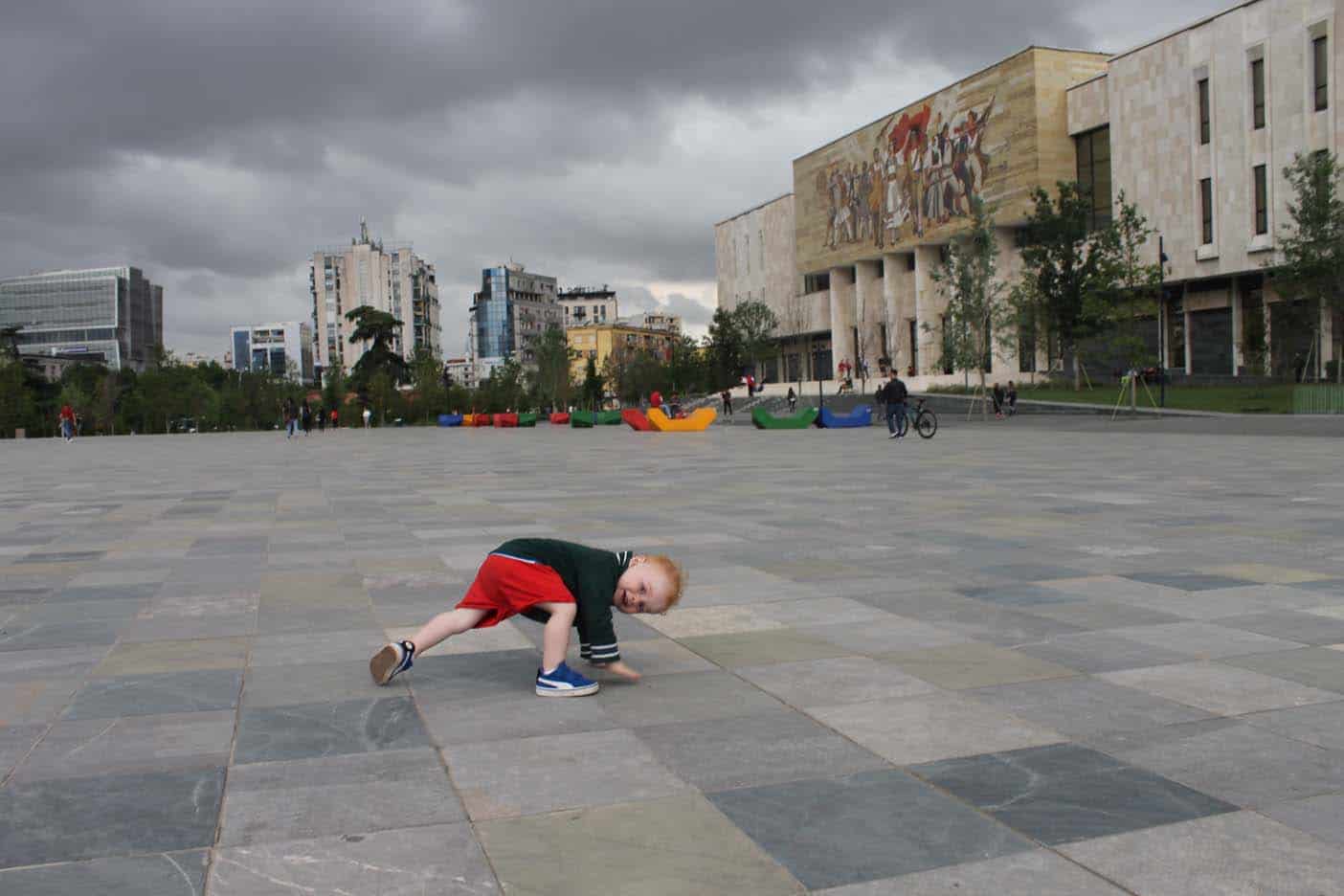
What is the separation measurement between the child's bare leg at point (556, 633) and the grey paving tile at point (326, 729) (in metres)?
0.53

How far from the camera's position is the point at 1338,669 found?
4.43 m

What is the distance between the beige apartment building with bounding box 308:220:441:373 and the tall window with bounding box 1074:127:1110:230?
119130mm

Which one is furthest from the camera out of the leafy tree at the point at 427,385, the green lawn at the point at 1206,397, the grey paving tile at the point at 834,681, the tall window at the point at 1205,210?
the leafy tree at the point at 427,385

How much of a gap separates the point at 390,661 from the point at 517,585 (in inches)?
23.8

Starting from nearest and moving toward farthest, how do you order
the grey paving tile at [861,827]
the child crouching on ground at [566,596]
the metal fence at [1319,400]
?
the grey paving tile at [861,827] → the child crouching on ground at [566,596] → the metal fence at [1319,400]

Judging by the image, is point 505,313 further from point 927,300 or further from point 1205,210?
point 1205,210

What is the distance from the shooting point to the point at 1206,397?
132 ft

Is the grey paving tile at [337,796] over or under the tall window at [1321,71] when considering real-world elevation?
under

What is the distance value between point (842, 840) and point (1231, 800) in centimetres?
109

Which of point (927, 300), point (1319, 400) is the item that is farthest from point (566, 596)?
point (927, 300)

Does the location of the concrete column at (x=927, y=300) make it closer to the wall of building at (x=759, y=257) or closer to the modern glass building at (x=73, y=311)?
the wall of building at (x=759, y=257)

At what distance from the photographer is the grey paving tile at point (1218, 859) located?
2.49m

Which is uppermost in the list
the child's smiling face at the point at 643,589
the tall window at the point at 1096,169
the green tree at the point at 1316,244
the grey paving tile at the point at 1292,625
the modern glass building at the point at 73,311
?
the modern glass building at the point at 73,311

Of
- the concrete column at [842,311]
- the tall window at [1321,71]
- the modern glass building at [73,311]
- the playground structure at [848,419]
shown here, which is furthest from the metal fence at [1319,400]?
the modern glass building at [73,311]
